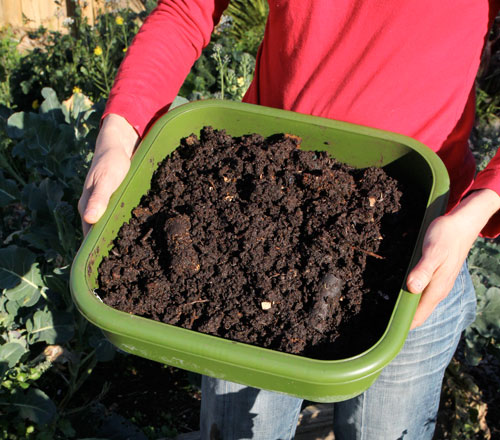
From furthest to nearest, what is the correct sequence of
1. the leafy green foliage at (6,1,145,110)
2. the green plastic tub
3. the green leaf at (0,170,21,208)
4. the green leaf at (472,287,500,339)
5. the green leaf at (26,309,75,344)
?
the leafy green foliage at (6,1,145,110) → the green leaf at (0,170,21,208) → the green leaf at (472,287,500,339) → the green leaf at (26,309,75,344) → the green plastic tub

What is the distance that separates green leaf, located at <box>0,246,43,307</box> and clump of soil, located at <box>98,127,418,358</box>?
3.21 feet

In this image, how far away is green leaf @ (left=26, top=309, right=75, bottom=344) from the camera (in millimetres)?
1969

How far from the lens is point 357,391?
95cm

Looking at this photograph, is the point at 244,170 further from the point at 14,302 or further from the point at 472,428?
the point at 472,428

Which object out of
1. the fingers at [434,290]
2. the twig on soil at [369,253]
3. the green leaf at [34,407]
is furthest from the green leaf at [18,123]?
the fingers at [434,290]

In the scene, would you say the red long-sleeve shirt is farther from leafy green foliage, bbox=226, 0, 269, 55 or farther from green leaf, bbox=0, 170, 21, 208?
leafy green foliage, bbox=226, 0, 269, 55

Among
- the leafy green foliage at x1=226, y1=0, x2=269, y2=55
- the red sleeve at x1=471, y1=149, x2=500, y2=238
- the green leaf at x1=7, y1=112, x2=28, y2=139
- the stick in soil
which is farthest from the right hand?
the leafy green foliage at x1=226, y1=0, x2=269, y2=55

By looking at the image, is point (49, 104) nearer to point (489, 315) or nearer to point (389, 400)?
point (389, 400)

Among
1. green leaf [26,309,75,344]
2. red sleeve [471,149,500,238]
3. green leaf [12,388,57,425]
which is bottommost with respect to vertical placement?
green leaf [12,388,57,425]

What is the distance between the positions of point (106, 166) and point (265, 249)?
1.27 ft

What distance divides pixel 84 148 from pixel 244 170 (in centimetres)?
132

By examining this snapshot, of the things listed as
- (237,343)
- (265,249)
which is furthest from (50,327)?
(237,343)

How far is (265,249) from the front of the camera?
1.13 m

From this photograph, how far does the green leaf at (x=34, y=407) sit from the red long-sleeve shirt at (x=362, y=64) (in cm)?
112
